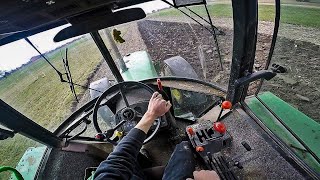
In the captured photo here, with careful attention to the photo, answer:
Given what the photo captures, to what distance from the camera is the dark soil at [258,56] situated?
→ 3.30 m

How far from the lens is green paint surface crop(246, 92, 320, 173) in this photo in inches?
67.2

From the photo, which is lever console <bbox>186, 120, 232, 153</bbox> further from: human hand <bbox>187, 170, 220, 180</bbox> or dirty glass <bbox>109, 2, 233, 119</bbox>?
dirty glass <bbox>109, 2, 233, 119</bbox>

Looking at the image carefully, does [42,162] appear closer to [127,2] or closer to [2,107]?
[2,107]

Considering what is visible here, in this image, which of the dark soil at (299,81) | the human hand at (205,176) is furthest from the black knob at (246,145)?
the dark soil at (299,81)

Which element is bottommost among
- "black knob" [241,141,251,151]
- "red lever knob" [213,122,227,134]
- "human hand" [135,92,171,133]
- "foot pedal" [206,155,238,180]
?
"foot pedal" [206,155,238,180]

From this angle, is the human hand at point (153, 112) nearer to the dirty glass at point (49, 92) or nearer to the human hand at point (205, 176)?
the human hand at point (205, 176)

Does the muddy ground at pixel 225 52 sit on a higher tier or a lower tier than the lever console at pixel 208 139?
lower

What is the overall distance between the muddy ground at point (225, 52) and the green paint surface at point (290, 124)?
381 mm

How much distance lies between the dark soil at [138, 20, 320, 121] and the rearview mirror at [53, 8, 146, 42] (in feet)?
3.13

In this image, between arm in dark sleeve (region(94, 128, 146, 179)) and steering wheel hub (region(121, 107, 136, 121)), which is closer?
arm in dark sleeve (region(94, 128, 146, 179))

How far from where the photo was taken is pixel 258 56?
3895 mm

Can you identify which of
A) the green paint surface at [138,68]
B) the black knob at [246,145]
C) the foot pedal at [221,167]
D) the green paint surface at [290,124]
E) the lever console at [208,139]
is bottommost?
the green paint surface at [138,68]

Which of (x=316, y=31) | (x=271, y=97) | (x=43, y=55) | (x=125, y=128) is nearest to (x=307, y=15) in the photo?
(x=316, y=31)

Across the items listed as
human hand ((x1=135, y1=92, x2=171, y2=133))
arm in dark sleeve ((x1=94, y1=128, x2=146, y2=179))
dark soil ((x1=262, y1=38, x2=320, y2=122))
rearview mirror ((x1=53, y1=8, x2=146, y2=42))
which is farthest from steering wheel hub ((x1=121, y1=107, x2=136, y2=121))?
dark soil ((x1=262, y1=38, x2=320, y2=122))
